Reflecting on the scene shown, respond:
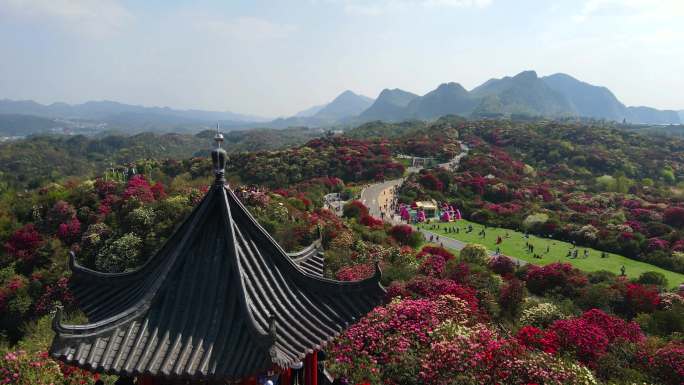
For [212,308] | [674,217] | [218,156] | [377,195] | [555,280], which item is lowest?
[377,195]

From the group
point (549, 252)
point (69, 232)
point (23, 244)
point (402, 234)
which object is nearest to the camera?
point (23, 244)

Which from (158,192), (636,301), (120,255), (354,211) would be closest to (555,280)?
(636,301)

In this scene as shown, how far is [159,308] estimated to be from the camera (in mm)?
5086

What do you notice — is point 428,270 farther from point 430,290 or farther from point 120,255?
point 120,255

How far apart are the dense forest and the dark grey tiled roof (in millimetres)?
6508

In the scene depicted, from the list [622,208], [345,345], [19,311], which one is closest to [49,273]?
[19,311]

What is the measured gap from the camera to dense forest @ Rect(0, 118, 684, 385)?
11875 mm

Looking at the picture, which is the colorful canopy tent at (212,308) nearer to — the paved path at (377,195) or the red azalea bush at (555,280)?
the red azalea bush at (555,280)

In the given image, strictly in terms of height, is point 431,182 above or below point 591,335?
below

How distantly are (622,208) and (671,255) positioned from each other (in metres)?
17.9

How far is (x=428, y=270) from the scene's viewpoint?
21.9 meters

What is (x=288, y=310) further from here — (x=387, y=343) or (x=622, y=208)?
(x=622, y=208)

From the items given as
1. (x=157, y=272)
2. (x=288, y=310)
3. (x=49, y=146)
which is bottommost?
(x=49, y=146)

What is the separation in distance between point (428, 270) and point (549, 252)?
20.4 m
